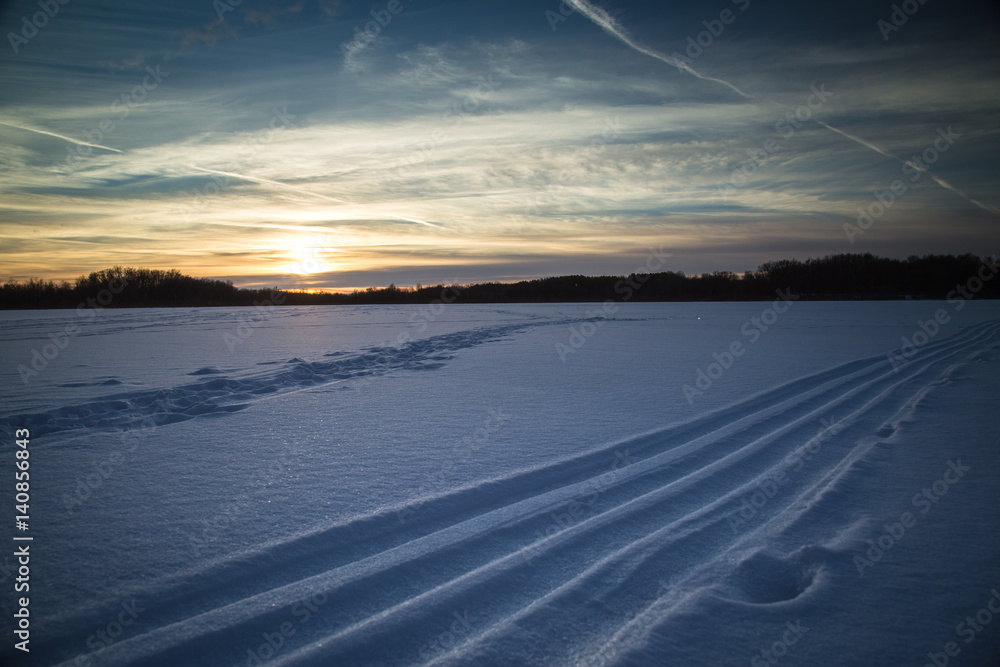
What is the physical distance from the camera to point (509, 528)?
2.39 meters

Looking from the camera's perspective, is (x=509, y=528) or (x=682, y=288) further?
(x=682, y=288)

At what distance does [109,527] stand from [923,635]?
12.1 feet

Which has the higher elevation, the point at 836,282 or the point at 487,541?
the point at 836,282

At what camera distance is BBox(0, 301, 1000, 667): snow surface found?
5.38 ft

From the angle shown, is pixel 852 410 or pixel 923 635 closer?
pixel 923 635

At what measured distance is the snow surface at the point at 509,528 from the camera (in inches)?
64.6

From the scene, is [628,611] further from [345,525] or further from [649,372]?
[649,372]

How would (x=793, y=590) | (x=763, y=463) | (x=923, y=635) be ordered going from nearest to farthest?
(x=923, y=635)
(x=793, y=590)
(x=763, y=463)

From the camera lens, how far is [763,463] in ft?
10.8

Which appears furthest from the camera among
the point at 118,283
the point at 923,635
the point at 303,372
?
the point at 118,283

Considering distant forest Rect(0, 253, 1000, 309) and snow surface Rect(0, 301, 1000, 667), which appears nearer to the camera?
snow surface Rect(0, 301, 1000, 667)

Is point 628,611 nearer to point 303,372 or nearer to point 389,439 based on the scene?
point 389,439

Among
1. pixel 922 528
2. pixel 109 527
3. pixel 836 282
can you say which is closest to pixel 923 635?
pixel 922 528

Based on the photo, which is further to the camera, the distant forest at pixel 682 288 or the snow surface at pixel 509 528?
the distant forest at pixel 682 288
